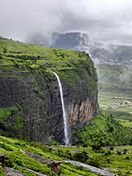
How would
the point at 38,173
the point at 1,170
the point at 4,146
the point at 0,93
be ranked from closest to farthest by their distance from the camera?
the point at 1,170 < the point at 38,173 < the point at 4,146 < the point at 0,93

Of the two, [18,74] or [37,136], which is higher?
[18,74]

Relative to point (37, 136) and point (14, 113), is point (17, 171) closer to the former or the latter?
point (14, 113)

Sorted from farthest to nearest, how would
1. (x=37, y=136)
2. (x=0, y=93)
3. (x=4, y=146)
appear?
(x=37, y=136) < (x=0, y=93) < (x=4, y=146)

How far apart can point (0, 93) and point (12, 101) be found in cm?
708

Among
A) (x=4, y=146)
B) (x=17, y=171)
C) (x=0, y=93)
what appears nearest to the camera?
(x=17, y=171)

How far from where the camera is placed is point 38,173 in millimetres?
64125

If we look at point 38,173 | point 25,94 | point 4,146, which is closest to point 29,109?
point 25,94

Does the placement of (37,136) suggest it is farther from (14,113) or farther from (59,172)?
(59,172)

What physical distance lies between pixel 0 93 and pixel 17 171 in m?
125

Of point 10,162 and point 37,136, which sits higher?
point 10,162

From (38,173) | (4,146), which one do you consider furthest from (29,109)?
(38,173)

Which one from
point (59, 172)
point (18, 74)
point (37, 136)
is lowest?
point (37, 136)

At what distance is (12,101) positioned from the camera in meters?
187

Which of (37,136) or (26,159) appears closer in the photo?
(26,159)
